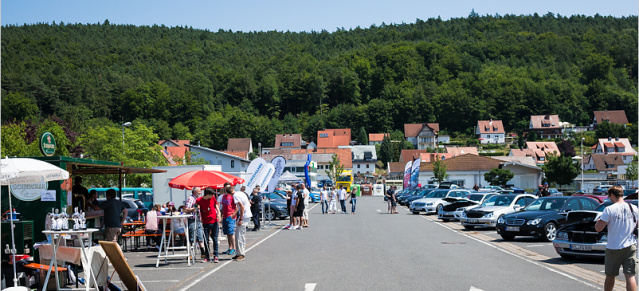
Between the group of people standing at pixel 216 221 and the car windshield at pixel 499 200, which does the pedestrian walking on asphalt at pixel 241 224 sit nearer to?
the group of people standing at pixel 216 221

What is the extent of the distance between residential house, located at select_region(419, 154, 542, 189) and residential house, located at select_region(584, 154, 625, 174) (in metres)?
44.8

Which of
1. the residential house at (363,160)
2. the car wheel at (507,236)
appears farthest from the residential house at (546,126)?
the car wheel at (507,236)

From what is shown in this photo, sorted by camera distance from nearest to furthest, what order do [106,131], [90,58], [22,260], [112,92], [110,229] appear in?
1. [22,260]
2. [110,229]
3. [106,131]
4. [112,92]
5. [90,58]

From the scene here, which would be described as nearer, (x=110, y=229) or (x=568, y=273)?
(x=568, y=273)

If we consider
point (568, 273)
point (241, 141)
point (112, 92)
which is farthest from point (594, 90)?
point (568, 273)

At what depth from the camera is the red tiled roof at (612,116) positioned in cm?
16325

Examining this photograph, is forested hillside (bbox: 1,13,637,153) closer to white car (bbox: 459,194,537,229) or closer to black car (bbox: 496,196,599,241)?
white car (bbox: 459,194,537,229)

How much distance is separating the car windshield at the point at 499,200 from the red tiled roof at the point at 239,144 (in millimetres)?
115180

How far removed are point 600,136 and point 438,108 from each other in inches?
1563

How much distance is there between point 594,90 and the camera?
17512 centimetres

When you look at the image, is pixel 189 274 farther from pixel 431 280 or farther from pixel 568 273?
pixel 568 273

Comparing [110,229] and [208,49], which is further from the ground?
[208,49]

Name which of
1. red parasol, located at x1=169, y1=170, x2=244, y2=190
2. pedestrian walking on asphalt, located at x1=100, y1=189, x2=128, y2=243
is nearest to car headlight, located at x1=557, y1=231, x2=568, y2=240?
red parasol, located at x1=169, y1=170, x2=244, y2=190

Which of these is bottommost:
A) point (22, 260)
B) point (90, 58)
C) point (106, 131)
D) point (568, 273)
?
point (568, 273)
